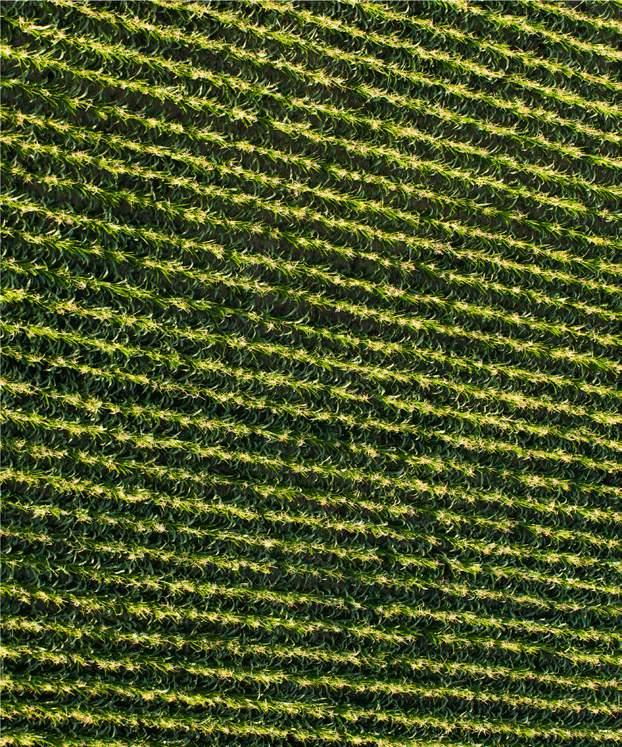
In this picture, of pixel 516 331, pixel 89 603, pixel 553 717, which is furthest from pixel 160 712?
pixel 516 331

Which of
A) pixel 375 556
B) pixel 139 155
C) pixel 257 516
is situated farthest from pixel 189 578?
pixel 139 155

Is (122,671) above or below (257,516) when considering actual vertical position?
below

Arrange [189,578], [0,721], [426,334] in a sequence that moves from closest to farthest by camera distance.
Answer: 1. [0,721]
2. [189,578]
3. [426,334]

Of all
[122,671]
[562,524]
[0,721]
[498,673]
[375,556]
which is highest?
[562,524]

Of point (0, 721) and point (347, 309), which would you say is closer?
point (0, 721)

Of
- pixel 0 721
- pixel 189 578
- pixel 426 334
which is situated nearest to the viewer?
pixel 0 721

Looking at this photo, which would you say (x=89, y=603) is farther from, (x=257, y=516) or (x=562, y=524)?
(x=562, y=524)
